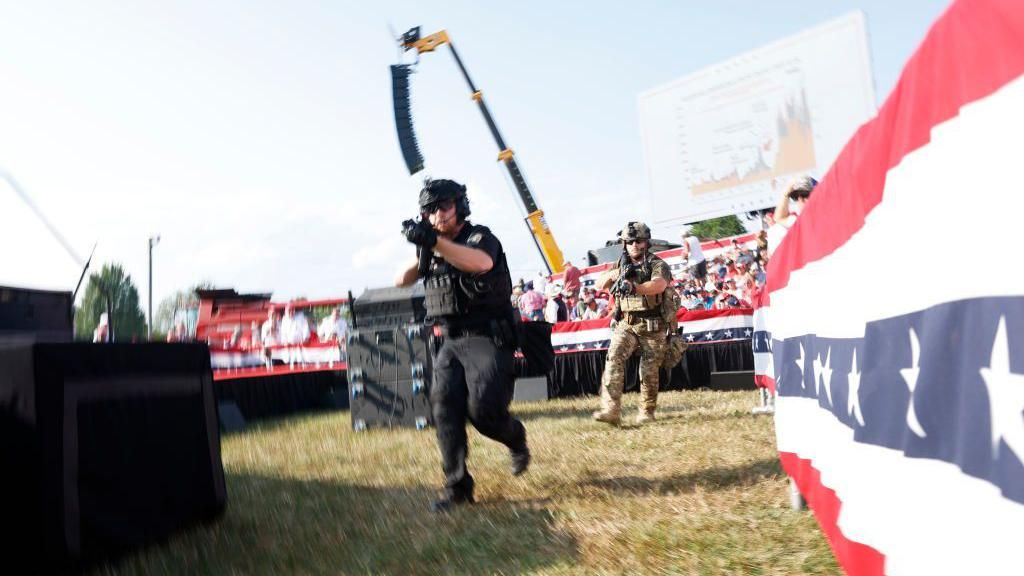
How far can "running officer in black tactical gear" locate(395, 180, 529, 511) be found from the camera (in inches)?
176

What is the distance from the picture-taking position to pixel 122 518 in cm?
325

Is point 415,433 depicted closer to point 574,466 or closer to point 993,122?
point 574,466

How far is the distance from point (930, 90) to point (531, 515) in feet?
10.4

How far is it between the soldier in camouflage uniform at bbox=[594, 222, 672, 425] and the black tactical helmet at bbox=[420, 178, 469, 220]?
10.9 feet

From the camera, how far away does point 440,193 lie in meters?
4.56

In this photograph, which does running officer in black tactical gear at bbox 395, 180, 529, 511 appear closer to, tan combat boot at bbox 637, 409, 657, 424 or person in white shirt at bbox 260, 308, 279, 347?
tan combat boot at bbox 637, 409, 657, 424

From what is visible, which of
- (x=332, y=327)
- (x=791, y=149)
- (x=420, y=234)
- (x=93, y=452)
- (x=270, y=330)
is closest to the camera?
(x=93, y=452)

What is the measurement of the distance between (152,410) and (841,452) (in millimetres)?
3058

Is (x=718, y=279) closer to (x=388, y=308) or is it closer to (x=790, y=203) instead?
(x=388, y=308)

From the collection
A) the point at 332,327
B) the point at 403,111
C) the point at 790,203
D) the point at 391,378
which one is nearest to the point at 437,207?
the point at 790,203

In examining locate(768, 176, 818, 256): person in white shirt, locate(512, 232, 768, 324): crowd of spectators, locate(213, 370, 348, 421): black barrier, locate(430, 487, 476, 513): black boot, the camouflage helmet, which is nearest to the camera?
locate(430, 487, 476, 513): black boot

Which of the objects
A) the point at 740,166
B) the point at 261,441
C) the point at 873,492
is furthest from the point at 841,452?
the point at 740,166

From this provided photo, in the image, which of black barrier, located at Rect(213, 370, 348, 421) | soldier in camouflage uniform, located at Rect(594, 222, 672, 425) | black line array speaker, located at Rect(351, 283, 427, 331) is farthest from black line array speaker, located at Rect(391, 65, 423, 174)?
soldier in camouflage uniform, located at Rect(594, 222, 672, 425)

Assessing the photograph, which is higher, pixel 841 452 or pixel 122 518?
pixel 841 452
